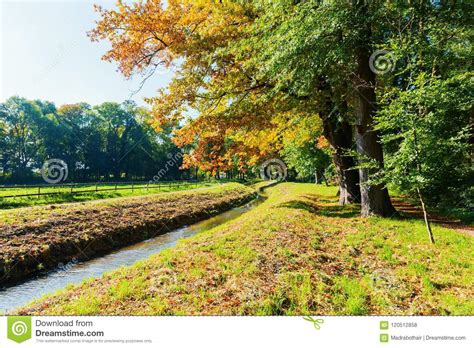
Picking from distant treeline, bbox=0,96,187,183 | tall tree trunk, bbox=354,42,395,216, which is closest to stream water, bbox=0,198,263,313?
tall tree trunk, bbox=354,42,395,216

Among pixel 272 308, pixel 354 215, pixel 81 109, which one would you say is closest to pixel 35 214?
pixel 272 308

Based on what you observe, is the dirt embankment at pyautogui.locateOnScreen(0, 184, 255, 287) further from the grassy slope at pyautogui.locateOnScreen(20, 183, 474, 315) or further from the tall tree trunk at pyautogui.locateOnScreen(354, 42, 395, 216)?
the tall tree trunk at pyautogui.locateOnScreen(354, 42, 395, 216)

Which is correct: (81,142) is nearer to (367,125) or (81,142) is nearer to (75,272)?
(75,272)

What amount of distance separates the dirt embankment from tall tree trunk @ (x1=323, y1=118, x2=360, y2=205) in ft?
35.1

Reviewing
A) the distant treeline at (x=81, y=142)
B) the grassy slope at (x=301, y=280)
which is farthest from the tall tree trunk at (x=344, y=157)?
the distant treeline at (x=81, y=142)

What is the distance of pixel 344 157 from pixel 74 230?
1432cm

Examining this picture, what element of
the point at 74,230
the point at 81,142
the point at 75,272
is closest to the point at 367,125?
the point at 75,272

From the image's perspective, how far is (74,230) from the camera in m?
12.9

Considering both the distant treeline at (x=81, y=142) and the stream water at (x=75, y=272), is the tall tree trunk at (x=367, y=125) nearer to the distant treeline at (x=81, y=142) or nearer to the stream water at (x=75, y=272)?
the stream water at (x=75, y=272)

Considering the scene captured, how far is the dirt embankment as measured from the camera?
383 inches

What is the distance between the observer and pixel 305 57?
8688mm

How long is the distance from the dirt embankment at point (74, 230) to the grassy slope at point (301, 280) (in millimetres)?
4426

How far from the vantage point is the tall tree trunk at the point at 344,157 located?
14.0 metres

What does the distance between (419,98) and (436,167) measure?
1.97m
